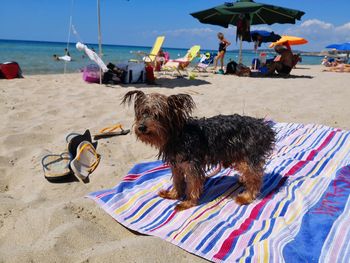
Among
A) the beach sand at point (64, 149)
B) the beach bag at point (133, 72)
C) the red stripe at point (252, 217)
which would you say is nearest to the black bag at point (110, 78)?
the beach bag at point (133, 72)

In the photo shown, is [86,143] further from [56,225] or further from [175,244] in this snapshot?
[175,244]

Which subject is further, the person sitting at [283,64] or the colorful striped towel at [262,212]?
the person sitting at [283,64]

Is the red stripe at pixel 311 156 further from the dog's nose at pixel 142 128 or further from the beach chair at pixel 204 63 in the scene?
the beach chair at pixel 204 63

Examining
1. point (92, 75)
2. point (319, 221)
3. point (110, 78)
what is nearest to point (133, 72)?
point (110, 78)

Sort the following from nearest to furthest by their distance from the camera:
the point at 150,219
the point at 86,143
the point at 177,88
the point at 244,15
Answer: the point at 150,219
the point at 86,143
the point at 177,88
the point at 244,15

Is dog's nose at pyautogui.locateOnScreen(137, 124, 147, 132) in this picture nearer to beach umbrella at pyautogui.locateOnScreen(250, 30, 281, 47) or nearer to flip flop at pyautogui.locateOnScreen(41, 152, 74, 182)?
flip flop at pyautogui.locateOnScreen(41, 152, 74, 182)

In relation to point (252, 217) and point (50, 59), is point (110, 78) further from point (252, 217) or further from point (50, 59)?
point (50, 59)

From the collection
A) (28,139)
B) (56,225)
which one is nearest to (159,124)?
(56,225)

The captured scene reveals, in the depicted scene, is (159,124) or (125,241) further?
(159,124)

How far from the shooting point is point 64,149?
4633 millimetres

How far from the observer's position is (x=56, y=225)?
2.79 m

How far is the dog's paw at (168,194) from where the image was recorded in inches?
134

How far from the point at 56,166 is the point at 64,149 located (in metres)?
0.66

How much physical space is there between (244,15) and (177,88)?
665 centimetres
